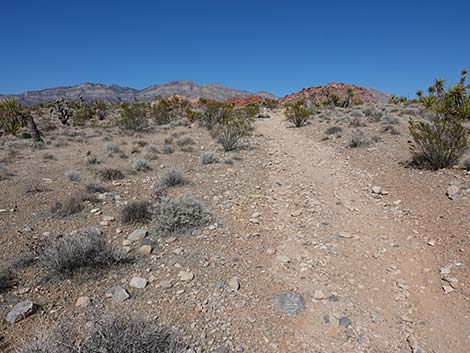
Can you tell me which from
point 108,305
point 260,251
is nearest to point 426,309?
point 260,251

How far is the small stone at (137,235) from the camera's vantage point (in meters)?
4.80

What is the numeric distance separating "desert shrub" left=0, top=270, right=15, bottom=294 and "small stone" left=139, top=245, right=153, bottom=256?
1589 millimetres

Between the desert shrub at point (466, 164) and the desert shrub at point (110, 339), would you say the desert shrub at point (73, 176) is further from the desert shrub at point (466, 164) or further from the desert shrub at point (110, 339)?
the desert shrub at point (466, 164)

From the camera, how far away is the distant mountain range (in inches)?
4988

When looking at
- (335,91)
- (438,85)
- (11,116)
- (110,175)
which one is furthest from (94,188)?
(335,91)

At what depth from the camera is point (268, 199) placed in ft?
20.9

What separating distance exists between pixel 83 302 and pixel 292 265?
8.78ft

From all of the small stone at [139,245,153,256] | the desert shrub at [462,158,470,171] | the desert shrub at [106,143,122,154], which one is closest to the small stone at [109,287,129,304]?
the small stone at [139,245,153,256]

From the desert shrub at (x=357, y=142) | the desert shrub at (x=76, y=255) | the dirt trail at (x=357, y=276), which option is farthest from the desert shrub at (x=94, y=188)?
the desert shrub at (x=357, y=142)

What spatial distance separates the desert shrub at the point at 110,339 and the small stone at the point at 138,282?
2.63 feet

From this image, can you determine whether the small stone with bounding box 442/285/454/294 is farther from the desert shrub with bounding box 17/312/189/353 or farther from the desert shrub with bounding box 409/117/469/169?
the desert shrub with bounding box 409/117/469/169

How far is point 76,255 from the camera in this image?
3938 mm

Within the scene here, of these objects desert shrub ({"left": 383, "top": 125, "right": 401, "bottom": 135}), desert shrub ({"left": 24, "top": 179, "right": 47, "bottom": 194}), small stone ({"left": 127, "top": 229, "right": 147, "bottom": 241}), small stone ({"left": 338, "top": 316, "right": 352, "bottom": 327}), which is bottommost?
small stone ({"left": 338, "top": 316, "right": 352, "bottom": 327})

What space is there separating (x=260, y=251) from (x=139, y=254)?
1822 mm
